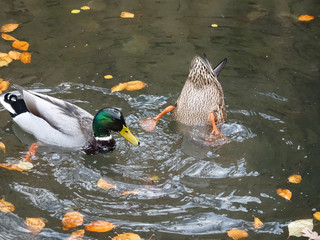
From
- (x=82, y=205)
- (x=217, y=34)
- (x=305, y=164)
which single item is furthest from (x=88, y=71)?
(x=305, y=164)

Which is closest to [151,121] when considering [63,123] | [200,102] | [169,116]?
[169,116]

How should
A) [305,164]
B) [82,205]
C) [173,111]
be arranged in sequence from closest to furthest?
[82,205]
[305,164]
[173,111]

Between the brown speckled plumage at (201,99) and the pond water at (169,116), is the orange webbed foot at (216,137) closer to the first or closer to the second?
the pond water at (169,116)

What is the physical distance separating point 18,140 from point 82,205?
1495 mm

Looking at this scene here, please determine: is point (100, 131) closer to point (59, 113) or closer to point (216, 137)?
point (59, 113)

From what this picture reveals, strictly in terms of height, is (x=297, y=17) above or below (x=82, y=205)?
above

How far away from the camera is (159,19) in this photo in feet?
28.4

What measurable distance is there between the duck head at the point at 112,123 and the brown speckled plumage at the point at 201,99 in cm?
95

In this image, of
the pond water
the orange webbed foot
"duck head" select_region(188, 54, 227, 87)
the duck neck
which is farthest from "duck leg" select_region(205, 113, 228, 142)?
A: the duck neck

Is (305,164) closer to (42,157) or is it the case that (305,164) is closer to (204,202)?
(204,202)

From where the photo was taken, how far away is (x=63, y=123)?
6.23 m

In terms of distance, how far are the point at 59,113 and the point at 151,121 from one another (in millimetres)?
1117

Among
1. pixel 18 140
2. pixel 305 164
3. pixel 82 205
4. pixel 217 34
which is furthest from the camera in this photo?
pixel 217 34

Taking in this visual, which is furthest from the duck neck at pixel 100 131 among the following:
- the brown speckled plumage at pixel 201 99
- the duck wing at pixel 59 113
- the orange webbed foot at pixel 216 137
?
the orange webbed foot at pixel 216 137
